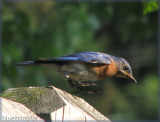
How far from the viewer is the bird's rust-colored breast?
5656 millimetres

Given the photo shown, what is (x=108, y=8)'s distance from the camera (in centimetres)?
971

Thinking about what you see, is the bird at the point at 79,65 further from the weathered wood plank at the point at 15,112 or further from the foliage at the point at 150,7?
the weathered wood plank at the point at 15,112

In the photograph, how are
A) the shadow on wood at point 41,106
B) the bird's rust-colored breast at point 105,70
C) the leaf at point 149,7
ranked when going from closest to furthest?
the shadow on wood at point 41,106, the bird's rust-colored breast at point 105,70, the leaf at point 149,7

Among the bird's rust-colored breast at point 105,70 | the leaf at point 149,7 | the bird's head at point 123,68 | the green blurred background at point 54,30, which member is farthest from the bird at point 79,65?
the leaf at point 149,7

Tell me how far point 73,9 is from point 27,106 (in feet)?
23.7

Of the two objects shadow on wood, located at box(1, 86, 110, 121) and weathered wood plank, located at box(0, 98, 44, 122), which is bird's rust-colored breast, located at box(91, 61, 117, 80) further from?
weathered wood plank, located at box(0, 98, 44, 122)

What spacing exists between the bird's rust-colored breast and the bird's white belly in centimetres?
17

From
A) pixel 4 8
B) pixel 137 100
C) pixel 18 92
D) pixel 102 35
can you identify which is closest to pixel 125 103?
pixel 137 100

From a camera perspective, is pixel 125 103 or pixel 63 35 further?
pixel 125 103

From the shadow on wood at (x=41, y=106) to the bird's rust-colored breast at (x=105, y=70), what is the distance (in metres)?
2.52

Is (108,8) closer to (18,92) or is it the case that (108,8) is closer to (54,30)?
(54,30)

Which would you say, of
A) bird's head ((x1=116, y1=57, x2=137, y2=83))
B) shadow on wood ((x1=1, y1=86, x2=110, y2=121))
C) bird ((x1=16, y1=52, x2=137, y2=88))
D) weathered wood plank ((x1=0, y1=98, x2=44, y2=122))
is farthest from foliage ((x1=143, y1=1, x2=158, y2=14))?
weathered wood plank ((x1=0, y1=98, x2=44, y2=122))

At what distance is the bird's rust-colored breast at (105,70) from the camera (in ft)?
18.6

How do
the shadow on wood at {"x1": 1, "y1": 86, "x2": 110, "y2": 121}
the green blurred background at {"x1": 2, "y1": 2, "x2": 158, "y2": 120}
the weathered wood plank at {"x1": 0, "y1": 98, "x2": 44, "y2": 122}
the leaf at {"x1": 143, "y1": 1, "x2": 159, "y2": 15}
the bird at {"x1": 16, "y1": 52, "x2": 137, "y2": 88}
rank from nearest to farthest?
the weathered wood plank at {"x1": 0, "y1": 98, "x2": 44, "y2": 122} → the shadow on wood at {"x1": 1, "y1": 86, "x2": 110, "y2": 121} → the bird at {"x1": 16, "y1": 52, "x2": 137, "y2": 88} → the leaf at {"x1": 143, "y1": 1, "x2": 159, "y2": 15} → the green blurred background at {"x1": 2, "y1": 2, "x2": 158, "y2": 120}
